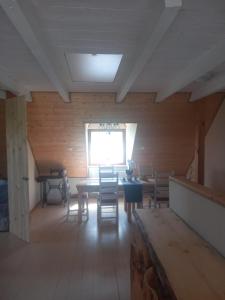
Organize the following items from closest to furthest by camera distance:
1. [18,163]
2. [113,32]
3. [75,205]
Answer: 1. [113,32]
2. [18,163]
3. [75,205]

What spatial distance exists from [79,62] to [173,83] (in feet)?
5.09

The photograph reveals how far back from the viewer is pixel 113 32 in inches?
84.2

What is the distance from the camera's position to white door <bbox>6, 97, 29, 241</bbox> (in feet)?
12.0

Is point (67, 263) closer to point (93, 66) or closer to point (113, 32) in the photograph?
point (93, 66)

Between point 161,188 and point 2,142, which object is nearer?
point 2,142

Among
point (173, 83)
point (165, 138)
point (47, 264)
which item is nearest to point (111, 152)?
point (165, 138)

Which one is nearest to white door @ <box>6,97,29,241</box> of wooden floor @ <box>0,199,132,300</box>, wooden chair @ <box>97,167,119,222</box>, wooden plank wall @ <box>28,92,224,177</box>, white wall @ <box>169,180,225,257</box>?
wooden floor @ <box>0,199,132,300</box>

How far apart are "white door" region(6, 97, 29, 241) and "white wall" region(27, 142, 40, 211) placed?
5.38 ft

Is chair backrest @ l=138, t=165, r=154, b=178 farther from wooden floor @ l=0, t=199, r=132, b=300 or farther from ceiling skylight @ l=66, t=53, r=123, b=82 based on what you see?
ceiling skylight @ l=66, t=53, r=123, b=82

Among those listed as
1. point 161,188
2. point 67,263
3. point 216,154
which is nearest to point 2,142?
point 67,263

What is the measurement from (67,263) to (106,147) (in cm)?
398

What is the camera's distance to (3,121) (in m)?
4.26

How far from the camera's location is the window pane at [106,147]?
666 centimetres

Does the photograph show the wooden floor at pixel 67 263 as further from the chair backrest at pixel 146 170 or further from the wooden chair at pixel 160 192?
the chair backrest at pixel 146 170
